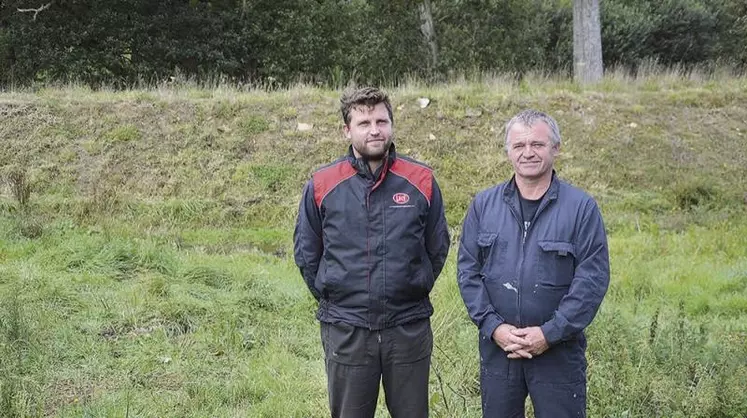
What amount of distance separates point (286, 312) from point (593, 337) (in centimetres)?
270

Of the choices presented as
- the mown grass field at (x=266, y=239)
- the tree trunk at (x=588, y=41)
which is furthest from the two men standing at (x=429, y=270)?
the tree trunk at (x=588, y=41)

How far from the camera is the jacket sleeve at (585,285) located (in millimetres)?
2955

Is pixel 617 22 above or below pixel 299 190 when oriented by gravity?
above

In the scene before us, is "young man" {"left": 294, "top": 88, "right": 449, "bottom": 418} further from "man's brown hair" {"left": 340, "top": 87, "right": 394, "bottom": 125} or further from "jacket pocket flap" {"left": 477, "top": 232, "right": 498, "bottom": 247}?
"jacket pocket flap" {"left": 477, "top": 232, "right": 498, "bottom": 247}

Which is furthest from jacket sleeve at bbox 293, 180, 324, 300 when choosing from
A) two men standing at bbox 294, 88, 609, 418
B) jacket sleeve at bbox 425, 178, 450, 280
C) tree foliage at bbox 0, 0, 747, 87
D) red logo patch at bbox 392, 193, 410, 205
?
tree foliage at bbox 0, 0, 747, 87

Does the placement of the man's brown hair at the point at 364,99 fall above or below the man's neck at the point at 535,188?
above

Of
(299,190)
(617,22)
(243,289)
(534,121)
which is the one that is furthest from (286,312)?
(617,22)

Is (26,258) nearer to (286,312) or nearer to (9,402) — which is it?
(286,312)

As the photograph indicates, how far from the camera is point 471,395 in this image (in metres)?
4.42

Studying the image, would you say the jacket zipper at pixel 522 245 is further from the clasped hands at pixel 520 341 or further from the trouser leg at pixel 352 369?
the trouser leg at pixel 352 369

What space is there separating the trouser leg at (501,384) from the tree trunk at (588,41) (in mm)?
14249

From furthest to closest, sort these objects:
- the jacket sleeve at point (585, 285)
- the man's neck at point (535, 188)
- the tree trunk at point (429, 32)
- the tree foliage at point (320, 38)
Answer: the tree trunk at point (429, 32) → the tree foliage at point (320, 38) → the man's neck at point (535, 188) → the jacket sleeve at point (585, 285)

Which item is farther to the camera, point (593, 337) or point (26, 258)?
point (26, 258)

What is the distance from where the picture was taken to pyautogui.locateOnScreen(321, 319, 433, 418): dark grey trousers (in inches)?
127
